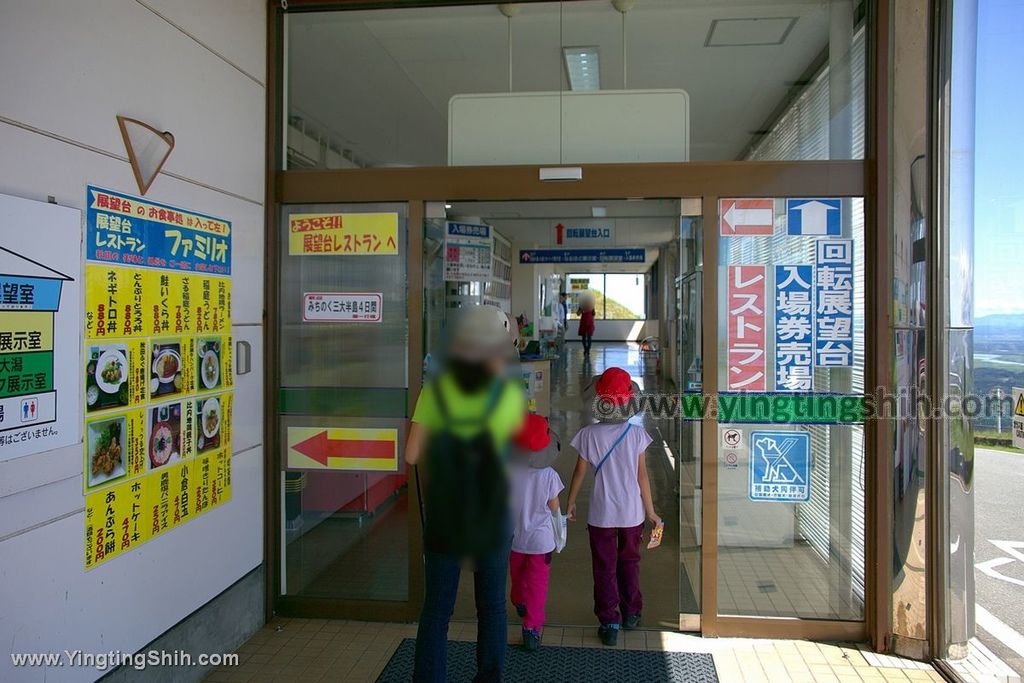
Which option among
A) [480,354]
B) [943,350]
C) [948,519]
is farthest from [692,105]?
[480,354]

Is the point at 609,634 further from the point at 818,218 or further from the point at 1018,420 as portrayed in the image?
the point at 818,218

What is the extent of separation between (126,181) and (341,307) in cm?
143

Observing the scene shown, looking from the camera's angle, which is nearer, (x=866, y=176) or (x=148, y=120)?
(x=148, y=120)

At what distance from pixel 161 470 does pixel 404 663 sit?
1510 millimetres

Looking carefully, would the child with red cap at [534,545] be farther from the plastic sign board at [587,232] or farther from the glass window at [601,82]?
the plastic sign board at [587,232]

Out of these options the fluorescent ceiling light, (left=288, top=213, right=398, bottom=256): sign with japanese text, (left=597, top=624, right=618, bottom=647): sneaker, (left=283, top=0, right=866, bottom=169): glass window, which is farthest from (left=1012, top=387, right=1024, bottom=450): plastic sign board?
(left=288, top=213, right=398, bottom=256): sign with japanese text

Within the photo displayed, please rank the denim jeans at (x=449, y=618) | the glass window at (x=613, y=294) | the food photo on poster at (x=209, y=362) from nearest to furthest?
the denim jeans at (x=449, y=618), the food photo on poster at (x=209, y=362), the glass window at (x=613, y=294)

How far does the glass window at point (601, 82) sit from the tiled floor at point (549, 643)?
260cm

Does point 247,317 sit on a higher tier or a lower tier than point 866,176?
lower

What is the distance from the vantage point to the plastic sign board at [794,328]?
12.6ft

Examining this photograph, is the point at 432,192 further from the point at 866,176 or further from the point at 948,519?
the point at 948,519

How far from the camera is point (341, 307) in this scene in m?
4.12

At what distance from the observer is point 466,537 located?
549mm

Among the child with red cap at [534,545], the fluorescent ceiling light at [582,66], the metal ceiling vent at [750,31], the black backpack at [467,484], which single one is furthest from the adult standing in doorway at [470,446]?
the metal ceiling vent at [750,31]
